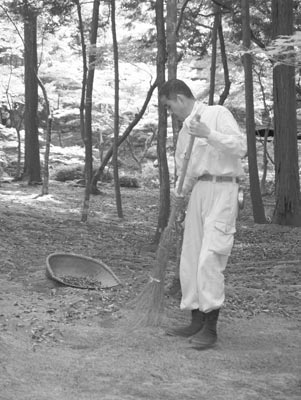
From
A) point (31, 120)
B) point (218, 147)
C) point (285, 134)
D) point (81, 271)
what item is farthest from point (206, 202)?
point (31, 120)

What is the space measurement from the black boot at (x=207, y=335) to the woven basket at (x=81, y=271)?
67.1 inches

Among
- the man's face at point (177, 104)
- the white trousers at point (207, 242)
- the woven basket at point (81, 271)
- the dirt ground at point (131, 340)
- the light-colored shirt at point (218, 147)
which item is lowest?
the dirt ground at point (131, 340)

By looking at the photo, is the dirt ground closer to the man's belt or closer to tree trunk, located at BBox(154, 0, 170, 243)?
tree trunk, located at BBox(154, 0, 170, 243)

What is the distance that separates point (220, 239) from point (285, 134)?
850 cm

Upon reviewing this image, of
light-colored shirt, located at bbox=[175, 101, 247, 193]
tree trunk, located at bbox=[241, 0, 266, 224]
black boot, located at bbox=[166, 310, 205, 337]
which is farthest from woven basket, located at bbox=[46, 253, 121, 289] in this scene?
tree trunk, located at bbox=[241, 0, 266, 224]

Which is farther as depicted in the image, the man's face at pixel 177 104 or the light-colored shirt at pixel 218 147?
the man's face at pixel 177 104

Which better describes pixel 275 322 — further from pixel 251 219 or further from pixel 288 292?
pixel 251 219

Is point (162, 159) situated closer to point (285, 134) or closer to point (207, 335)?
point (285, 134)

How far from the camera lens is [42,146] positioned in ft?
89.3

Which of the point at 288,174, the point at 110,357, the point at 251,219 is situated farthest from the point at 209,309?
the point at 251,219

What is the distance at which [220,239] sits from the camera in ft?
14.2

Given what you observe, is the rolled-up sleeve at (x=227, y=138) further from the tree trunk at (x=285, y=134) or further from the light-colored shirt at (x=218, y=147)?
the tree trunk at (x=285, y=134)

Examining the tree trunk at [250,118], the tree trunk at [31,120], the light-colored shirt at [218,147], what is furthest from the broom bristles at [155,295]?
the tree trunk at [31,120]

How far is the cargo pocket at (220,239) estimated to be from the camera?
4.30m
